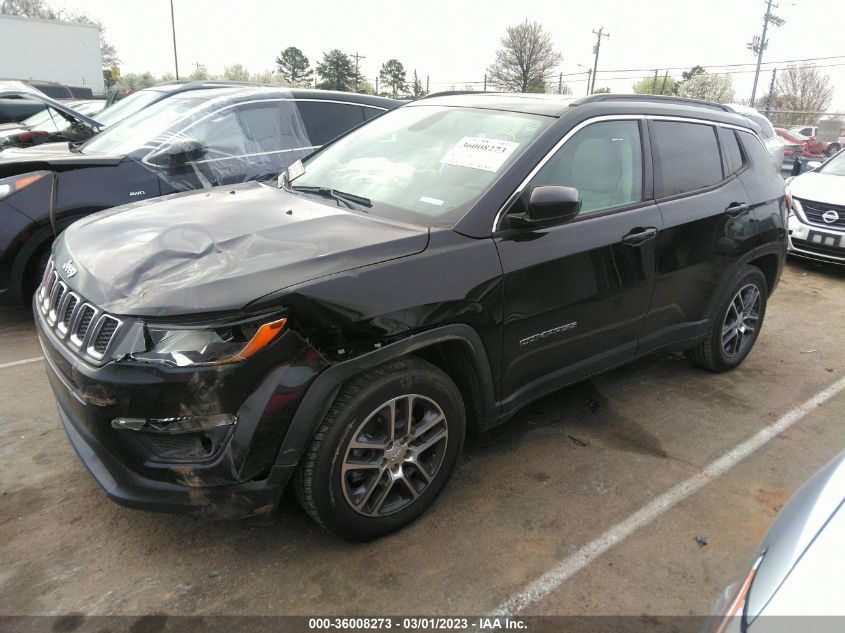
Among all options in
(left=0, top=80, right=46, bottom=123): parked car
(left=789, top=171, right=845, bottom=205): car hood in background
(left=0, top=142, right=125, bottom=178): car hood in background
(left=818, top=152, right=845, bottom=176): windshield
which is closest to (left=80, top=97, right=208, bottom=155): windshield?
(left=0, top=142, right=125, bottom=178): car hood in background

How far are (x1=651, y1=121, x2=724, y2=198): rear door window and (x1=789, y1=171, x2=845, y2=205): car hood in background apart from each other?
4.57 metres

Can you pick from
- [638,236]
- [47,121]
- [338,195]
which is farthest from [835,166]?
[47,121]

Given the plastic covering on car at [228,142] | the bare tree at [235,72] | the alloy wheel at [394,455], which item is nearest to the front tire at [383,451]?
the alloy wheel at [394,455]

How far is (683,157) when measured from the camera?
3.58 metres

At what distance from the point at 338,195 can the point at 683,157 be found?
2.10m

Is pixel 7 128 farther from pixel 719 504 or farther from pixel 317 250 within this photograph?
pixel 719 504

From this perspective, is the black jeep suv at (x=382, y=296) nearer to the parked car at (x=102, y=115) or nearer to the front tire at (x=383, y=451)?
the front tire at (x=383, y=451)

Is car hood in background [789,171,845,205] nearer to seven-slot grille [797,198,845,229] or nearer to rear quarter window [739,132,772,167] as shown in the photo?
seven-slot grille [797,198,845,229]

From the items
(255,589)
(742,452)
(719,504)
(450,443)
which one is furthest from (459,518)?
(742,452)

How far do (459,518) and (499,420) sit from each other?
494 millimetres

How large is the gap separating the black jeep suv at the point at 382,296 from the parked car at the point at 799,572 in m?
1.31

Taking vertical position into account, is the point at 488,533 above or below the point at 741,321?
below

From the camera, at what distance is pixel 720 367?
4.23m

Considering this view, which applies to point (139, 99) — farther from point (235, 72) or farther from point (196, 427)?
point (235, 72)
